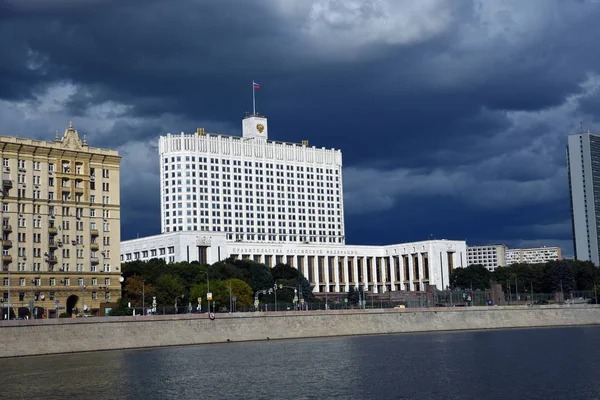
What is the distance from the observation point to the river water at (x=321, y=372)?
207ft

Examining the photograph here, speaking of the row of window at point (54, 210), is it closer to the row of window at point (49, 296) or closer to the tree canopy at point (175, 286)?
the row of window at point (49, 296)

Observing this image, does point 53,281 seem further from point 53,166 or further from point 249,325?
point 249,325

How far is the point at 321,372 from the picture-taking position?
77500 mm

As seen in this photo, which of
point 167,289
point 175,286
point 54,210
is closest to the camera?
point 54,210

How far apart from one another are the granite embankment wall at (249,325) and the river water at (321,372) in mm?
4377

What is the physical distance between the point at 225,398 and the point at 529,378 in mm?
24762

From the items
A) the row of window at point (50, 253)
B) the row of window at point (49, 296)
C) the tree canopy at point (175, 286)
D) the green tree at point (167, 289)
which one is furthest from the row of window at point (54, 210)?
the green tree at point (167, 289)

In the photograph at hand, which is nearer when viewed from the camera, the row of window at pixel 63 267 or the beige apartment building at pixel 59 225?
the beige apartment building at pixel 59 225

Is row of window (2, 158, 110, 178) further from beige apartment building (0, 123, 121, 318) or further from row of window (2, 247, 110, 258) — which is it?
row of window (2, 247, 110, 258)

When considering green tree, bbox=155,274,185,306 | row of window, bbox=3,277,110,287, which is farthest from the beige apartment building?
green tree, bbox=155,274,185,306

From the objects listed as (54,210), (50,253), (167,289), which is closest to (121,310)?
(50,253)

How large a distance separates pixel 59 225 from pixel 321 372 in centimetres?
7422

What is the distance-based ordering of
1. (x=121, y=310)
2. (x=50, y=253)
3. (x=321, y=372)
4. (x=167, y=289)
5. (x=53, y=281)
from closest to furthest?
(x=321, y=372) < (x=121, y=310) < (x=53, y=281) < (x=50, y=253) < (x=167, y=289)

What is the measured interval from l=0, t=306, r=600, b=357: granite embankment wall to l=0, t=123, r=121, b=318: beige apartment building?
60.1 feet
